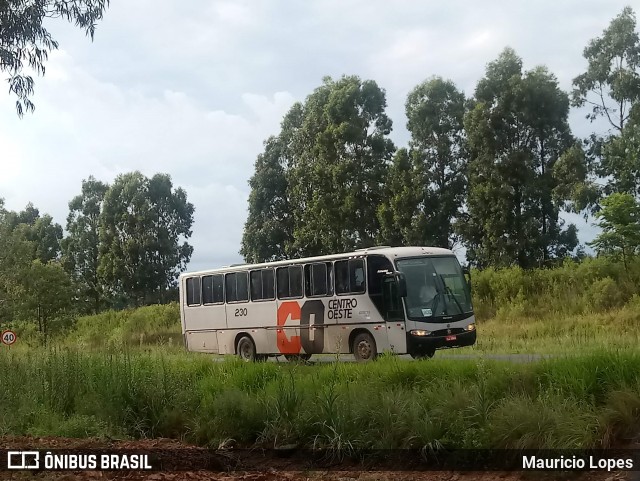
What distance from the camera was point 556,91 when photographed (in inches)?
1439

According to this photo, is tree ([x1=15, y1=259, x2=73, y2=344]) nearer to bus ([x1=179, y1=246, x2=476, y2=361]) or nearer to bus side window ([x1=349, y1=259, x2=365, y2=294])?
bus ([x1=179, y1=246, x2=476, y2=361])

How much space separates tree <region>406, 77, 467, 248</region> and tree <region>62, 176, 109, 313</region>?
3160 centimetres

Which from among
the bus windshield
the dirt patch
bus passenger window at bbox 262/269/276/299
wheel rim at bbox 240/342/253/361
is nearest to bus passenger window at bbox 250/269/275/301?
bus passenger window at bbox 262/269/276/299

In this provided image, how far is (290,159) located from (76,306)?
1770 cm

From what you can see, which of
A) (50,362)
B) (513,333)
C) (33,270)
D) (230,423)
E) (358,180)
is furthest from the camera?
(358,180)

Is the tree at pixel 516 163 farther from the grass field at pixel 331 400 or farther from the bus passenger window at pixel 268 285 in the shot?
the grass field at pixel 331 400

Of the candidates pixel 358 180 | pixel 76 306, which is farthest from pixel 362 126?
pixel 76 306

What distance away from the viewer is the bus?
19.5m

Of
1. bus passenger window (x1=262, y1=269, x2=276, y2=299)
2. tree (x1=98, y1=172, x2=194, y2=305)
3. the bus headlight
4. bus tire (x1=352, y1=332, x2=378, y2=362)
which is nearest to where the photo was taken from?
the bus headlight

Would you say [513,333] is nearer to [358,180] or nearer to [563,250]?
[563,250]

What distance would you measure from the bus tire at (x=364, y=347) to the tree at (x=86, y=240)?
45622 millimetres

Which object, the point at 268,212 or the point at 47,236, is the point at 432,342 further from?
the point at 47,236

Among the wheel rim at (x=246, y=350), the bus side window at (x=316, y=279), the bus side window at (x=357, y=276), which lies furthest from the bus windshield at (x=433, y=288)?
the wheel rim at (x=246, y=350)

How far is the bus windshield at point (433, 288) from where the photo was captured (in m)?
19.5
